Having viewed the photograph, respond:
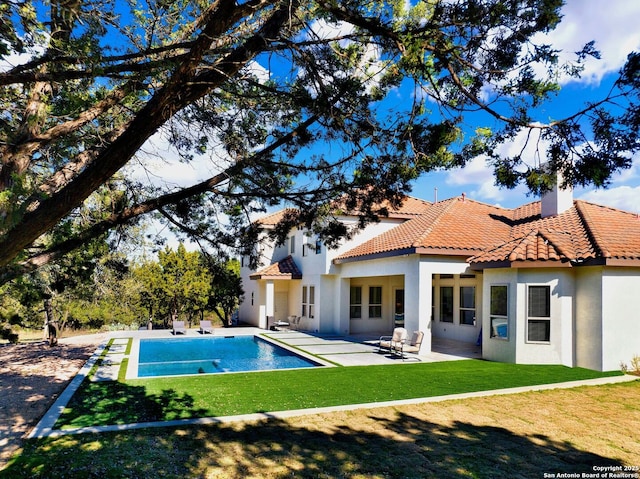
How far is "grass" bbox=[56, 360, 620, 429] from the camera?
381 inches

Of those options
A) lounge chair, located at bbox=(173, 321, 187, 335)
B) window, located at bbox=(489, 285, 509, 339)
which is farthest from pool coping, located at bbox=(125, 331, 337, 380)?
window, located at bbox=(489, 285, 509, 339)

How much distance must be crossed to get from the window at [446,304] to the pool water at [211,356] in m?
9.14

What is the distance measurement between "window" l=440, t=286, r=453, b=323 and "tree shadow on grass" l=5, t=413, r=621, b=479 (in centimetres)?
1467

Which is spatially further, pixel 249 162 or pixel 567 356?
pixel 567 356

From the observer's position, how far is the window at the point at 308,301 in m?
26.7

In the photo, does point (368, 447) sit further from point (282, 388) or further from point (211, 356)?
point (211, 356)

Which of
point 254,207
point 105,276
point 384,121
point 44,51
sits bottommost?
point 105,276

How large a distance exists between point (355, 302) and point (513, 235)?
10.1m

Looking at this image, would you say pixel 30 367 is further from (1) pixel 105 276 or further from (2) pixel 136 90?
(2) pixel 136 90

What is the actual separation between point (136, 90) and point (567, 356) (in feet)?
50.1

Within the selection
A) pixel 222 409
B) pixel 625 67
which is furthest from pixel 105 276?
pixel 625 67

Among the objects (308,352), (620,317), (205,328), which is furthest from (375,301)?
(620,317)

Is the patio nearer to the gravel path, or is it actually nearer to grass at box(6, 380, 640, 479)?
grass at box(6, 380, 640, 479)

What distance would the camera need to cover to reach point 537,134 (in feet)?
19.0
